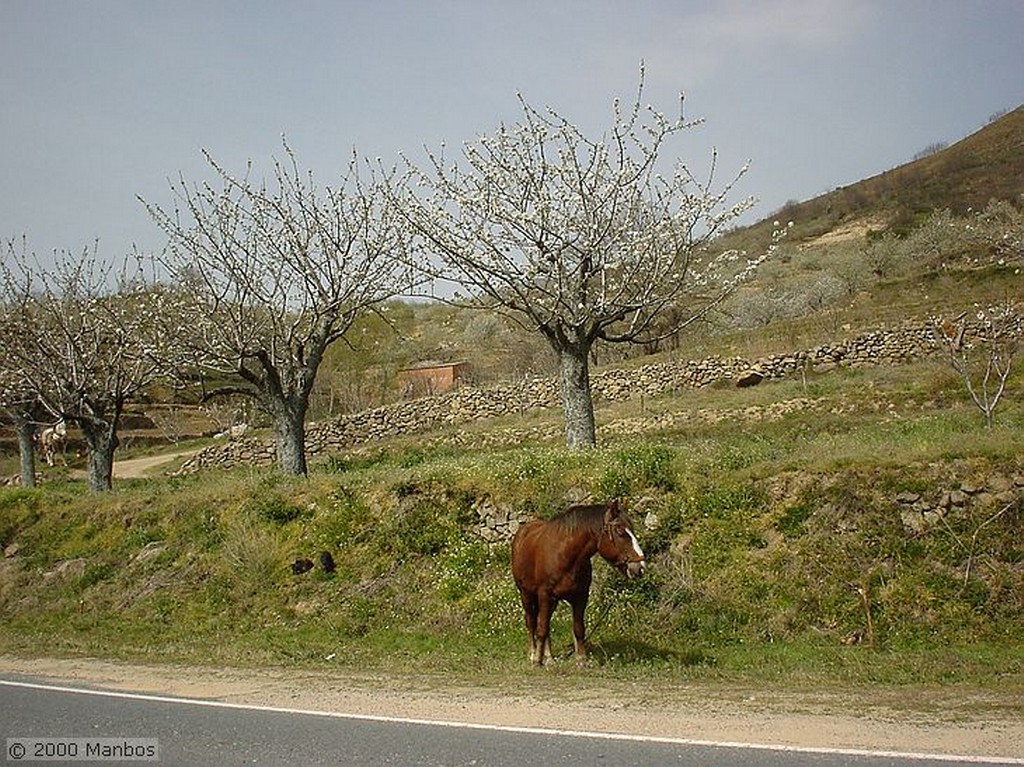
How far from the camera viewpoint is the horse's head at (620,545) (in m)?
10.1

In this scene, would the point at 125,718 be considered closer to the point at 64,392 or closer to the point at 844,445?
the point at 844,445

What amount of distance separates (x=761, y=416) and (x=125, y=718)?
2039 cm

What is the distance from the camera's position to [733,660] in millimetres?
11258

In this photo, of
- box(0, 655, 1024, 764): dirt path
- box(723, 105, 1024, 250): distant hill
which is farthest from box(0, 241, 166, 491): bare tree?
box(723, 105, 1024, 250): distant hill

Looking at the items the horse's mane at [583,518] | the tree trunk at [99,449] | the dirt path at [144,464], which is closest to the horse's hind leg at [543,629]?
the horse's mane at [583,518]

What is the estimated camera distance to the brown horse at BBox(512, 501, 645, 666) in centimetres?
1060

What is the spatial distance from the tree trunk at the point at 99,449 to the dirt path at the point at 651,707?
1354 cm

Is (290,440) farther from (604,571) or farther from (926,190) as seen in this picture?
(926,190)

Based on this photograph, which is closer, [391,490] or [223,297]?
[391,490]

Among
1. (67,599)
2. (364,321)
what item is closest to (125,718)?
(67,599)

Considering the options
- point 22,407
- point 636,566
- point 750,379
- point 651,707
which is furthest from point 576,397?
point 22,407

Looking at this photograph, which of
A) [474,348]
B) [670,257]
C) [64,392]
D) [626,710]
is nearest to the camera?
[626,710]

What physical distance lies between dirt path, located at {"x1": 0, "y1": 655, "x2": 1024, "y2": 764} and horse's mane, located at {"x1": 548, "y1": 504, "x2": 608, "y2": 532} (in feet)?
5.85

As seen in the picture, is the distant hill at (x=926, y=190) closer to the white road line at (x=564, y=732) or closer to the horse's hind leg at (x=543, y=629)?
the horse's hind leg at (x=543, y=629)
